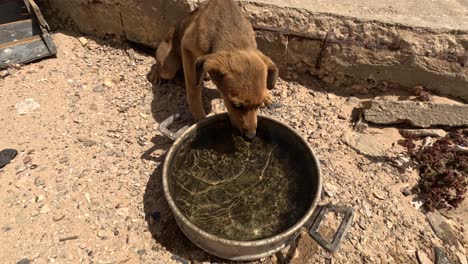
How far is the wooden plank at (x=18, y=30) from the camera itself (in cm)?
529

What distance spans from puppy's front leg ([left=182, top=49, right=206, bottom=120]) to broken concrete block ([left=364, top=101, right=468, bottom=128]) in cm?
239

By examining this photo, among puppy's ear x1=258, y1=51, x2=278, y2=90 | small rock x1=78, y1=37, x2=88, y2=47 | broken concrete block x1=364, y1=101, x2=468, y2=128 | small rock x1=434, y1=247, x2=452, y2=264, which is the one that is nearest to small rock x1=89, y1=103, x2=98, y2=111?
small rock x1=78, y1=37, x2=88, y2=47

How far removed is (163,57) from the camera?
493 cm

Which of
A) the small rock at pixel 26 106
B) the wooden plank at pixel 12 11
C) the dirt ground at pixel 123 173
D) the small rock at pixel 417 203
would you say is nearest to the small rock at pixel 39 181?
the dirt ground at pixel 123 173

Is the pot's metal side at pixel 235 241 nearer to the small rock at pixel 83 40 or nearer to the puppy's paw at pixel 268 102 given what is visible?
the puppy's paw at pixel 268 102

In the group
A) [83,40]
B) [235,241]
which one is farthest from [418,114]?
[83,40]

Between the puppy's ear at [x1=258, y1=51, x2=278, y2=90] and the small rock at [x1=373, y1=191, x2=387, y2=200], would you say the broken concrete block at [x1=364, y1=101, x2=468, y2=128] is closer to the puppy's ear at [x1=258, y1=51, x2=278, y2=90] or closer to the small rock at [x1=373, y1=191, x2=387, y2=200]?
the small rock at [x1=373, y1=191, x2=387, y2=200]

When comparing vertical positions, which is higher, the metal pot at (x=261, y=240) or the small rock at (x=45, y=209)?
the metal pot at (x=261, y=240)

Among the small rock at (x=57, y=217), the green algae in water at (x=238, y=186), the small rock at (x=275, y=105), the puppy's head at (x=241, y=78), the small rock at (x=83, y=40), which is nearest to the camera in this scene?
the puppy's head at (x=241, y=78)

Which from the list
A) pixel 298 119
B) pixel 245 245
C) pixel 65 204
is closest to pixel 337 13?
pixel 298 119

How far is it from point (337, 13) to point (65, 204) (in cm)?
439

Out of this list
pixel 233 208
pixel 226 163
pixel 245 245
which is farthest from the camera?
pixel 226 163

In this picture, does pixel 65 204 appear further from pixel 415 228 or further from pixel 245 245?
pixel 415 228

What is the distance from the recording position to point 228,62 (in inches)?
137
